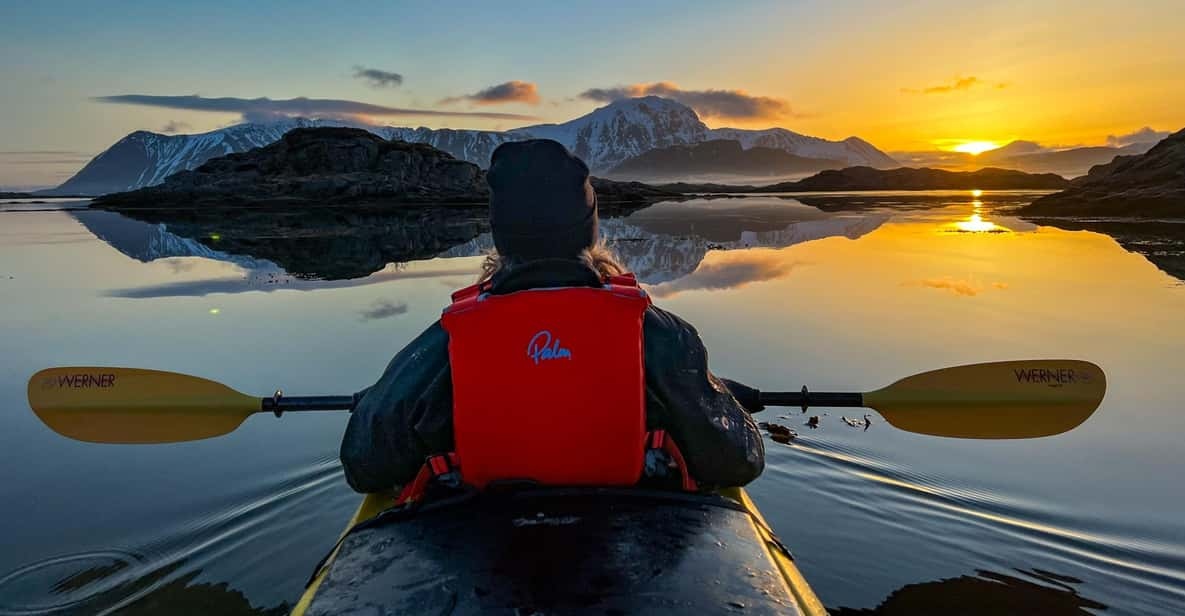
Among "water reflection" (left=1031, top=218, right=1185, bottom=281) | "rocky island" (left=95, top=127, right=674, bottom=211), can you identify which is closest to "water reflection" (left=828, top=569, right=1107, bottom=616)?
"water reflection" (left=1031, top=218, right=1185, bottom=281)

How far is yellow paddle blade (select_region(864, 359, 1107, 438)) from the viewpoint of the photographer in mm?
4500

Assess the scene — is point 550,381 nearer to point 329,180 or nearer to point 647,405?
point 647,405

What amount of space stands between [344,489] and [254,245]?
20.3 m

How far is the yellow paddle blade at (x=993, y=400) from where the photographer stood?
Answer: 4.50 m

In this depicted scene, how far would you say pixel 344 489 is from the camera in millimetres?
4973

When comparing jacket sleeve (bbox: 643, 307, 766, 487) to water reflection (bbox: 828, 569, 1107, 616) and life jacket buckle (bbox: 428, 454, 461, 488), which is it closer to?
life jacket buckle (bbox: 428, 454, 461, 488)

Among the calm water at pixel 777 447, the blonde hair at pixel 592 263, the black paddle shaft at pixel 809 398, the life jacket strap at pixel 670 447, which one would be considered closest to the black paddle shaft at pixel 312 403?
the calm water at pixel 777 447

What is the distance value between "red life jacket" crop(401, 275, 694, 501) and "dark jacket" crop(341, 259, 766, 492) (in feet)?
0.47

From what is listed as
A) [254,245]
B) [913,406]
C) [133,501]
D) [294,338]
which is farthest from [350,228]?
[913,406]

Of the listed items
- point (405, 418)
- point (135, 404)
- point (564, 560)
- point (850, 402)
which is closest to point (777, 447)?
point (850, 402)

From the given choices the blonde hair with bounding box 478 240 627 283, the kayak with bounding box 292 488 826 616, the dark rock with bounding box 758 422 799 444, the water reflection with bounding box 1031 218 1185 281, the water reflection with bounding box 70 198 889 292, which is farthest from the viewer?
the water reflection with bounding box 1031 218 1185 281

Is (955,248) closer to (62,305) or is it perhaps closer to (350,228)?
(62,305)

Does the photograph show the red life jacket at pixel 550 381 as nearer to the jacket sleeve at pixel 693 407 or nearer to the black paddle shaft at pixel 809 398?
the jacket sleeve at pixel 693 407

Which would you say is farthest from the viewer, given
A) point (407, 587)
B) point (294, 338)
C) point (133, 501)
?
point (294, 338)
